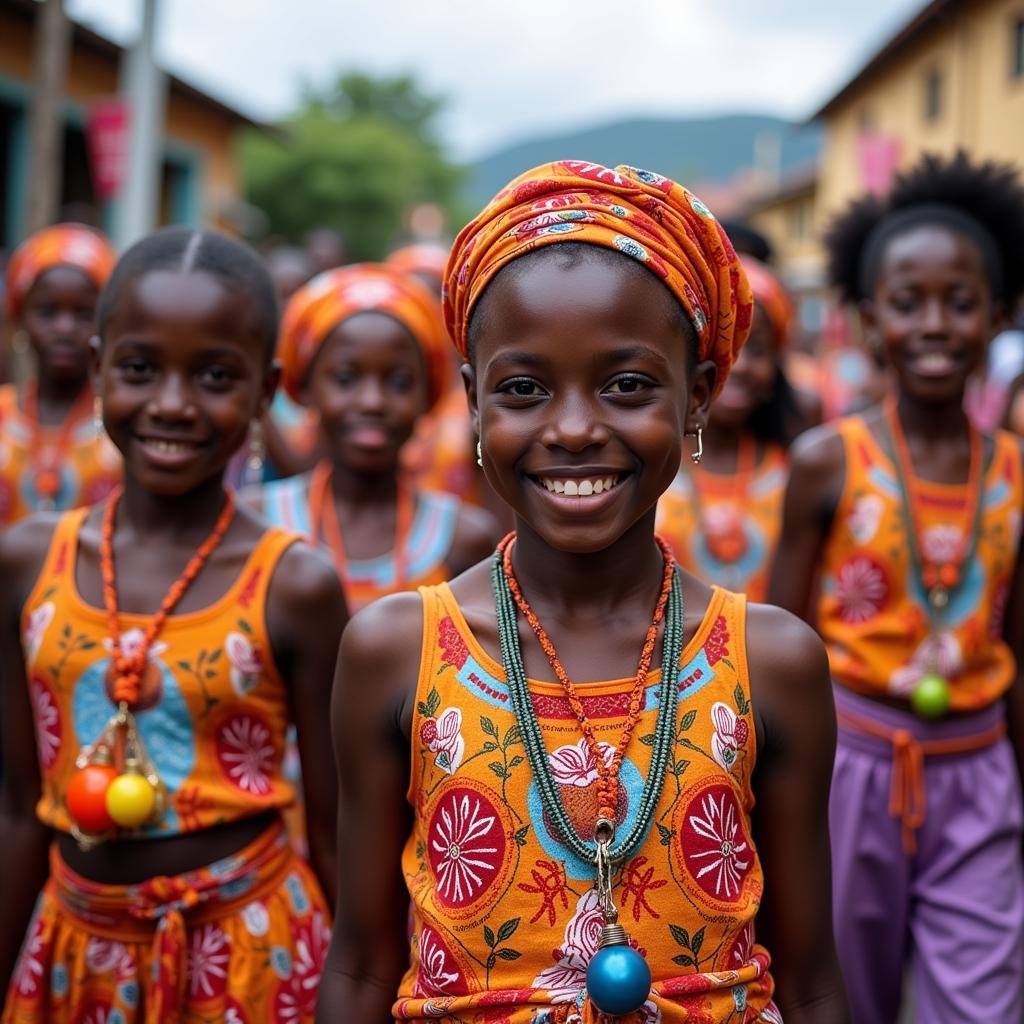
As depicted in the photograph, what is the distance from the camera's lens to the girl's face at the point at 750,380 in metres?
4.70

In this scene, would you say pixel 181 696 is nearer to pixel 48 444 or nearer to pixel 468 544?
pixel 468 544

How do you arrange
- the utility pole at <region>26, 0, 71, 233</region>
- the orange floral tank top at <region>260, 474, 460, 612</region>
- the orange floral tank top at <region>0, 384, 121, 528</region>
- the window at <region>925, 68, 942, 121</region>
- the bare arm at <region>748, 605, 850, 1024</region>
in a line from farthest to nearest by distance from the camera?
the window at <region>925, 68, 942, 121</region> < the utility pole at <region>26, 0, 71, 233</region> < the orange floral tank top at <region>0, 384, 121, 528</region> < the orange floral tank top at <region>260, 474, 460, 612</region> < the bare arm at <region>748, 605, 850, 1024</region>

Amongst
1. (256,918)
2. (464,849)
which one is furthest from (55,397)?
(464,849)

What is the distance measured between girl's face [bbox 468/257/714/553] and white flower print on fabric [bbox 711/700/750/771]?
0.30 meters

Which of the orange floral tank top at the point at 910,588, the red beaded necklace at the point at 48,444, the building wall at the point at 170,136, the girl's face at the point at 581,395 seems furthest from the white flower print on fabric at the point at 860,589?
the building wall at the point at 170,136

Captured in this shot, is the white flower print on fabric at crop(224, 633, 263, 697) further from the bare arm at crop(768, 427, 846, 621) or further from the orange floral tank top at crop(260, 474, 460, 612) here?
the bare arm at crop(768, 427, 846, 621)

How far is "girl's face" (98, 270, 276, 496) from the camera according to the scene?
251 centimetres

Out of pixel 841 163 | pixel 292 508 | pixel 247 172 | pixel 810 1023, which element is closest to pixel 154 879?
pixel 810 1023

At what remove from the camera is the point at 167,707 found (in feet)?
8.07

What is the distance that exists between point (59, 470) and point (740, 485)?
252 cm

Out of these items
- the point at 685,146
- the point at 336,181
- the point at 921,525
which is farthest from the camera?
the point at 685,146

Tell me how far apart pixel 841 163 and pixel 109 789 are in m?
32.0

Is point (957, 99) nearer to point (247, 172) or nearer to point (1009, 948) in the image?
point (1009, 948)

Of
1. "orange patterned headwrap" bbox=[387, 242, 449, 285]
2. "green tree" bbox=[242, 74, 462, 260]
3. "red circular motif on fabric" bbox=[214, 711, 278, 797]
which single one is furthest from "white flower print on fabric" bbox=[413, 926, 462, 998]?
"green tree" bbox=[242, 74, 462, 260]
